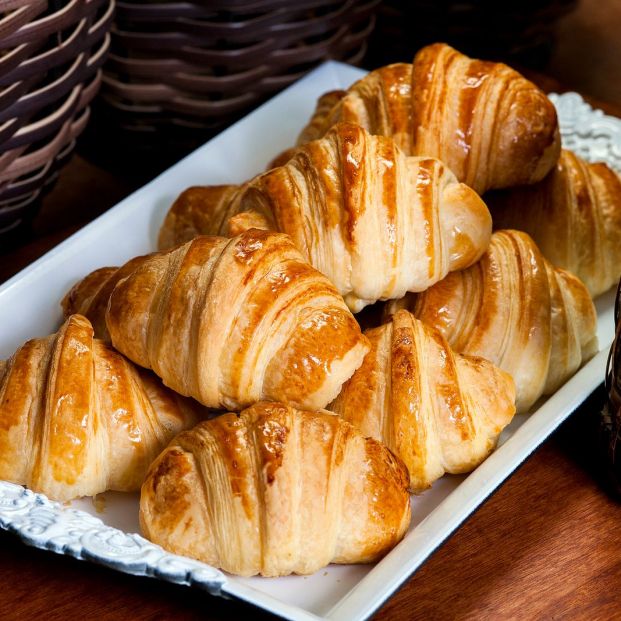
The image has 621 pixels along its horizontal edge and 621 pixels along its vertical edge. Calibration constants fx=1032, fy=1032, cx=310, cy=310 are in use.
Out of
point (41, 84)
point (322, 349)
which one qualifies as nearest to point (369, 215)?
point (322, 349)

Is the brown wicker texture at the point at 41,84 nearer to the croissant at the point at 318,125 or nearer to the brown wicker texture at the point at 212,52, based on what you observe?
the brown wicker texture at the point at 212,52

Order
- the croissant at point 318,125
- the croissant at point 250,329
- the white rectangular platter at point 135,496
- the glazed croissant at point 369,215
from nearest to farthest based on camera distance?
the white rectangular platter at point 135,496 < the croissant at point 250,329 < the glazed croissant at point 369,215 < the croissant at point 318,125

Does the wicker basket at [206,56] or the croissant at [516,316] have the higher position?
the wicker basket at [206,56]

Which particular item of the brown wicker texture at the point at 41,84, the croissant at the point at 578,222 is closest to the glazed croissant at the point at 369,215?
the croissant at the point at 578,222

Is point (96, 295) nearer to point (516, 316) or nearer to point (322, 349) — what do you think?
point (322, 349)

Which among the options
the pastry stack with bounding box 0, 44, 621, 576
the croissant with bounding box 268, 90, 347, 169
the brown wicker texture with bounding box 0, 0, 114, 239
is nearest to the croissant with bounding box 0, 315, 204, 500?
the pastry stack with bounding box 0, 44, 621, 576

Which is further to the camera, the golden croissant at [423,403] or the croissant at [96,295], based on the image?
the croissant at [96,295]
